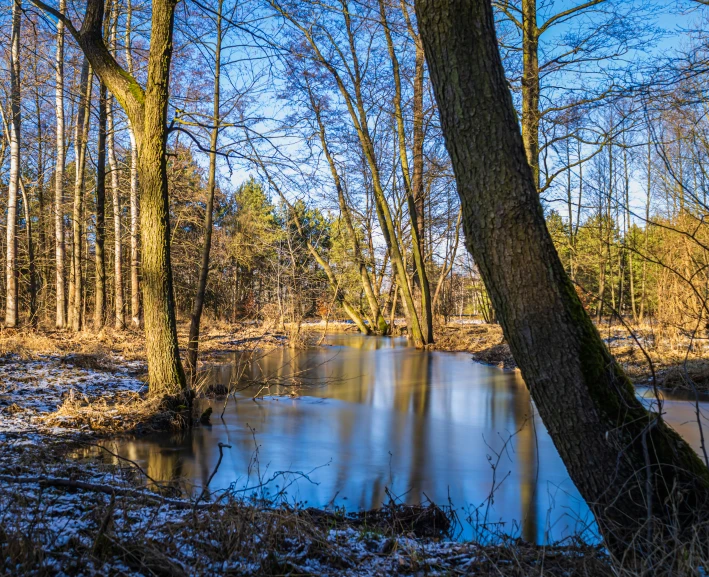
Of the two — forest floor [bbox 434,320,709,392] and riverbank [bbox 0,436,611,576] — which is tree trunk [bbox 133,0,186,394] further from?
forest floor [bbox 434,320,709,392]

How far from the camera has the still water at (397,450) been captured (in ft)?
14.9

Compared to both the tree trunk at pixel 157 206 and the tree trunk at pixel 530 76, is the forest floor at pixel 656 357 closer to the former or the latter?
the tree trunk at pixel 530 76

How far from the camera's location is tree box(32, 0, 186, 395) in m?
6.34

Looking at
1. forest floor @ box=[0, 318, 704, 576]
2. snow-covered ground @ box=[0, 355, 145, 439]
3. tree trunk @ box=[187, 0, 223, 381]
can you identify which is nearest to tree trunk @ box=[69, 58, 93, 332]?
snow-covered ground @ box=[0, 355, 145, 439]

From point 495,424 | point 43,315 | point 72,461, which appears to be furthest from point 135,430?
point 43,315

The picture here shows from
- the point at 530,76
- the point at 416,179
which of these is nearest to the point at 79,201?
the point at 416,179

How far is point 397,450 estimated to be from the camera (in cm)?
643

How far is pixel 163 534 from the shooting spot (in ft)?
8.65

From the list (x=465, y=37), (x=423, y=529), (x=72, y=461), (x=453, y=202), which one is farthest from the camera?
(x=453, y=202)

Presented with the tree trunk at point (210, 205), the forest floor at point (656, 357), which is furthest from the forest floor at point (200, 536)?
the forest floor at point (656, 357)

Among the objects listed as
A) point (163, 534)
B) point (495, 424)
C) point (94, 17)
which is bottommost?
point (495, 424)

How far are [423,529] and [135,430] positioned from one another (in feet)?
12.5

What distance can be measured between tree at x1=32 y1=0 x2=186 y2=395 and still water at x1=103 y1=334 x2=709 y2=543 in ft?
3.51

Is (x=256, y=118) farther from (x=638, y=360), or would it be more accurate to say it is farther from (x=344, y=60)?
(x=344, y=60)
